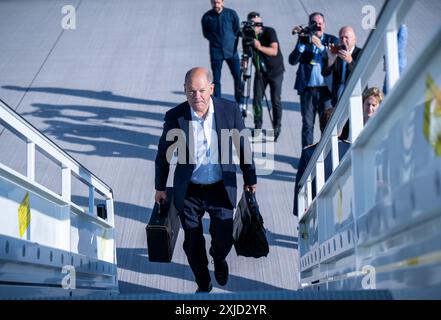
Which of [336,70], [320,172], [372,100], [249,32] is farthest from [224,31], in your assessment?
[372,100]

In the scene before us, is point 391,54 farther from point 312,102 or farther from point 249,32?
point 249,32

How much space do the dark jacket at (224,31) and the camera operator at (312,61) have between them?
75.1 inches

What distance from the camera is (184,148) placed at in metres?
6.12

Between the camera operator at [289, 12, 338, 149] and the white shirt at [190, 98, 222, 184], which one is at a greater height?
the camera operator at [289, 12, 338, 149]

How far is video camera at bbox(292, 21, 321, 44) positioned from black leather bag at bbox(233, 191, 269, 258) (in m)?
3.56

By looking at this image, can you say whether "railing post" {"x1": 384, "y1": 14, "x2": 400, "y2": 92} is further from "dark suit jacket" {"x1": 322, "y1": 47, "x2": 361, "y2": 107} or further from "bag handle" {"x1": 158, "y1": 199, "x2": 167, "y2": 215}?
"dark suit jacket" {"x1": 322, "y1": 47, "x2": 361, "y2": 107}

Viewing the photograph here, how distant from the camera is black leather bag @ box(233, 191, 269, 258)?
6520mm

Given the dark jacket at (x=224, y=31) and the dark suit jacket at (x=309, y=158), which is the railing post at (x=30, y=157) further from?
the dark jacket at (x=224, y=31)

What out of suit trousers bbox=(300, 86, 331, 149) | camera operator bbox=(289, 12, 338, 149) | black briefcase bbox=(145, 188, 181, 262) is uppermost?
camera operator bbox=(289, 12, 338, 149)

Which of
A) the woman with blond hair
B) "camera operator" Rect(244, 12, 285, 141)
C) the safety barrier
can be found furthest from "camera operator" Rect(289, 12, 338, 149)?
the woman with blond hair

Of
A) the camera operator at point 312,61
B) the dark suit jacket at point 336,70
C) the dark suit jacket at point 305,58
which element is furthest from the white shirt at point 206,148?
the dark suit jacket at point 305,58

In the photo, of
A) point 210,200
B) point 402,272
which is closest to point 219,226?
point 210,200

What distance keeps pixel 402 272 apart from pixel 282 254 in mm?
5324

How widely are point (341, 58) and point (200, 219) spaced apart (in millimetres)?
3000
